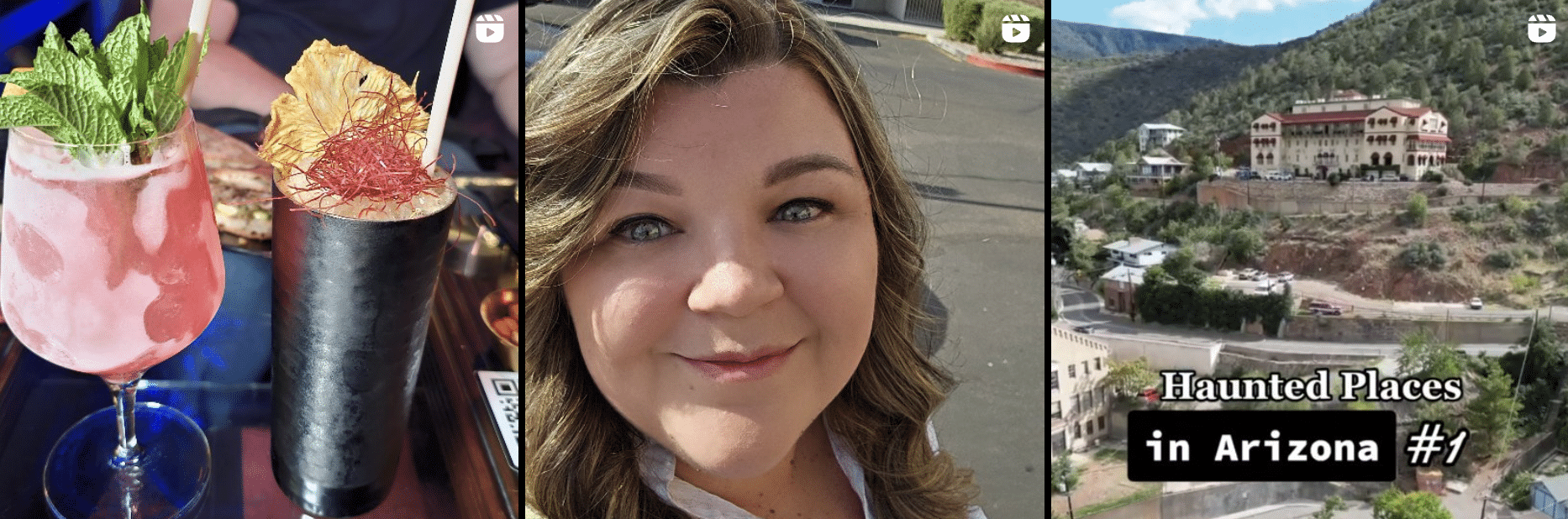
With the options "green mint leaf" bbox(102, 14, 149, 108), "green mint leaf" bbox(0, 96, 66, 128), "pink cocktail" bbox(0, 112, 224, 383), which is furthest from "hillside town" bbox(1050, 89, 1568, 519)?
"green mint leaf" bbox(0, 96, 66, 128)

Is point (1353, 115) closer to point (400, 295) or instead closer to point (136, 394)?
point (400, 295)

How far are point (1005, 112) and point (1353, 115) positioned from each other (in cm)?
83

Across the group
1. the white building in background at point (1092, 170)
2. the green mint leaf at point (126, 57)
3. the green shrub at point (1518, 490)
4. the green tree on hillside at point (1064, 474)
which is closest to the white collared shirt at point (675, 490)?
the green tree on hillside at point (1064, 474)

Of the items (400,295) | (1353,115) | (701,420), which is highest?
(1353,115)

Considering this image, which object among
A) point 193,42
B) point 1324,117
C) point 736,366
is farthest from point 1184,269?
point 193,42

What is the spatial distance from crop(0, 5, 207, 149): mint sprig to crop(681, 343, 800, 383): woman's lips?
48.9 inches

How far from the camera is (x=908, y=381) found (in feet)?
11.4

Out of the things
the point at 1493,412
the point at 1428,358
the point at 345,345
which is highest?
the point at 345,345

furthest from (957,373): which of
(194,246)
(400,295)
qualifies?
(194,246)

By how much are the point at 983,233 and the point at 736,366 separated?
66 centimetres

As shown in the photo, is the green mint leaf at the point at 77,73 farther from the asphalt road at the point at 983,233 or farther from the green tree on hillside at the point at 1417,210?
the green tree on hillside at the point at 1417,210

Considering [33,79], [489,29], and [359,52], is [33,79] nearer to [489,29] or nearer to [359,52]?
[359,52]

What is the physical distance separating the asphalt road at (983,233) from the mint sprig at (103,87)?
0.79 metres

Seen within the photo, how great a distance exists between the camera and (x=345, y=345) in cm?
320
